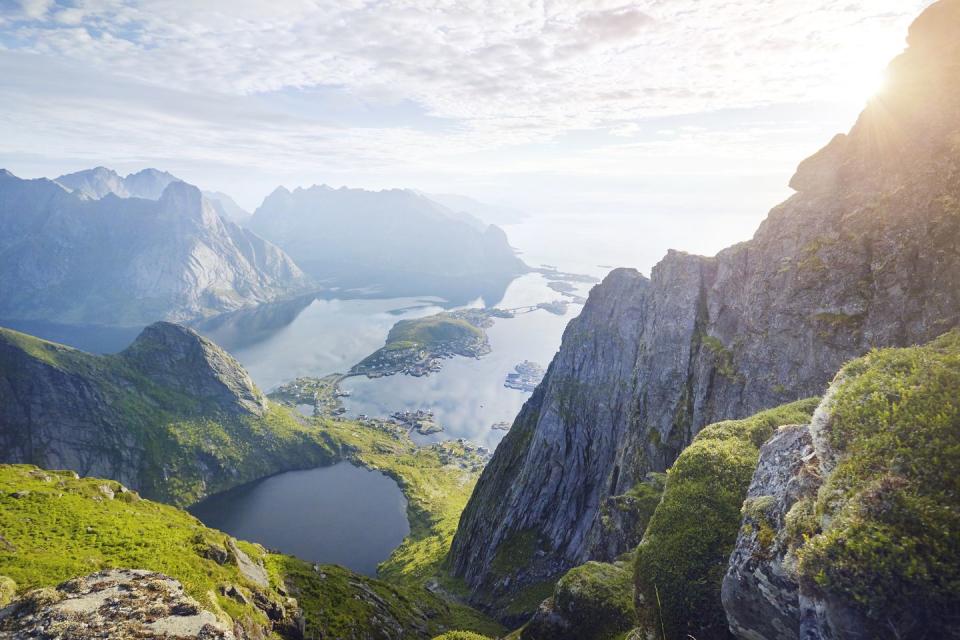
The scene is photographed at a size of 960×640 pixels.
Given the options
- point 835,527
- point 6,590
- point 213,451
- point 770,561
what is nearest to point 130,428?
point 213,451

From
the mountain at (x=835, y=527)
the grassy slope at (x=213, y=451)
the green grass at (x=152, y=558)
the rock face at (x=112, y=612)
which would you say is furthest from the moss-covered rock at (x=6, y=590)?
the grassy slope at (x=213, y=451)

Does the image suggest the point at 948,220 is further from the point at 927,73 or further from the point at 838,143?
the point at 838,143

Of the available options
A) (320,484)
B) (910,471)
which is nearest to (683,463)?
(910,471)

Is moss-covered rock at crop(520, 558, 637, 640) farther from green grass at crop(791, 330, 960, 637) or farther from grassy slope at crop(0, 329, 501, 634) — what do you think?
grassy slope at crop(0, 329, 501, 634)

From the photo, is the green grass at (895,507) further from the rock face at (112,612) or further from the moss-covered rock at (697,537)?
the rock face at (112,612)

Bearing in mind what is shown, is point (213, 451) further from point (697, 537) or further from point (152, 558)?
point (697, 537)
